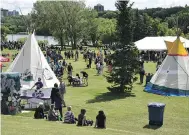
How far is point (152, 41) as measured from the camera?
154 feet

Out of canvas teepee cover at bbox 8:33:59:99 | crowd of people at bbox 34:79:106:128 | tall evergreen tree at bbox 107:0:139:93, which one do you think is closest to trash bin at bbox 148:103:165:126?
crowd of people at bbox 34:79:106:128

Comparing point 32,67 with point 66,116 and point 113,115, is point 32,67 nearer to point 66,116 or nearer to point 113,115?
point 113,115

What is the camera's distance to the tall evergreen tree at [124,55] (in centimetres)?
2503

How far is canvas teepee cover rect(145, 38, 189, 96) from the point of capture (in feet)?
81.9

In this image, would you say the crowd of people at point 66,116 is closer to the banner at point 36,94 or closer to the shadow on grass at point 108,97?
the banner at point 36,94

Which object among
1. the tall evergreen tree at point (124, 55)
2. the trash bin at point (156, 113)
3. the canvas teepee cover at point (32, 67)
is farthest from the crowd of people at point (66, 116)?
the tall evergreen tree at point (124, 55)

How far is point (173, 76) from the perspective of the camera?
25703 millimetres

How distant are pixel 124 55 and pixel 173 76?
140 inches

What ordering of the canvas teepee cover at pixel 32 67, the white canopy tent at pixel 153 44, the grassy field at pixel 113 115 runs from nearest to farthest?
1. the grassy field at pixel 113 115
2. the canvas teepee cover at pixel 32 67
3. the white canopy tent at pixel 153 44

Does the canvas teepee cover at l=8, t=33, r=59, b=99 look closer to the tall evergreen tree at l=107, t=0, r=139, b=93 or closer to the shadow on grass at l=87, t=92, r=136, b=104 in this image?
the shadow on grass at l=87, t=92, r=136, b=104

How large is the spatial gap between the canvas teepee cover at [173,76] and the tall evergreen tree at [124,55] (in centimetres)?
173

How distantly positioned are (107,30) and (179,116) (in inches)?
2889

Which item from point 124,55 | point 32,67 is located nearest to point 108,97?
point 124,55

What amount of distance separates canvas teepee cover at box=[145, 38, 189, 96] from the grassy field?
A: 987mm
